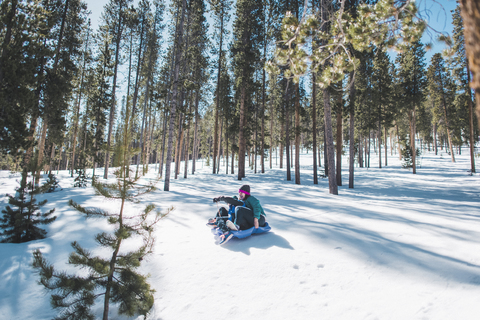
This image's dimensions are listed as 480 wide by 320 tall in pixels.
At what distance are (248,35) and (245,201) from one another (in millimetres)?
14935

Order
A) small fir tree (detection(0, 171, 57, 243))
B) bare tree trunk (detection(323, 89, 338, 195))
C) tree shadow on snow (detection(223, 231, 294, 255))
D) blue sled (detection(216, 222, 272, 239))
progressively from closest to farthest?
tree shadow on snow (detection(223, 231, 294, 255)), blue sled (detection(216, 222, 272, 239)), small fir tree (detection(0, 171, 57, 243)), bare tree trunk (detection(323, 89, 338, 195))

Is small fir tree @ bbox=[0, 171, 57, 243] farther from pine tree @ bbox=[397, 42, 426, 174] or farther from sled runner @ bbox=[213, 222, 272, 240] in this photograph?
pine tree @ bbox=[397, 42, 426, 174]

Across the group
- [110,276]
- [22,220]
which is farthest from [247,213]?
[22,220]

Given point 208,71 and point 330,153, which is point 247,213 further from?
point 208,71

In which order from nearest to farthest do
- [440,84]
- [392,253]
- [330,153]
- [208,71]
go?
[392,253]
[330,153]
[208,71]
[440,84]

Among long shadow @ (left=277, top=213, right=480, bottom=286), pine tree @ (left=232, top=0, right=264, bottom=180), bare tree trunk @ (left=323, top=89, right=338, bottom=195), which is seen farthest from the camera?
pine tree @ (left=232, top=0, right=264, bottom=180)

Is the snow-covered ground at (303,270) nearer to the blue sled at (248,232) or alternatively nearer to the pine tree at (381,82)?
the blue sled at (248,232)

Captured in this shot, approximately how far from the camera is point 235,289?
10.2 ft

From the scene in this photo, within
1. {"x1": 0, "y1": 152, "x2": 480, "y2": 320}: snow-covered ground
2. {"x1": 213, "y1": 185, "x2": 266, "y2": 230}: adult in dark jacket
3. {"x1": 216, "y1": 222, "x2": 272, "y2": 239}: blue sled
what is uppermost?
{"x1": 213, "y1": 185, "x2": 266, "y2": 230}: adult in dark jacket

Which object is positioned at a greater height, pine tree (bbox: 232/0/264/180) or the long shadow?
pine tree (bbox: 232/0/264/180)

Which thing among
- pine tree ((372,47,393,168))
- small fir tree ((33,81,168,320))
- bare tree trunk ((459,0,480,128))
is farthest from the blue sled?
pine tree ((372,47,393,168))

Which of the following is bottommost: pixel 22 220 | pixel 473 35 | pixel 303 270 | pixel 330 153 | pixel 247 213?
pixel 303 270

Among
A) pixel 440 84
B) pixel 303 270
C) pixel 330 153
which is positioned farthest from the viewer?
pixel 440 84

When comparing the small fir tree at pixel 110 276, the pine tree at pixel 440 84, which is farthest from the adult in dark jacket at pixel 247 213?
the pine tree at pixel 440 84
